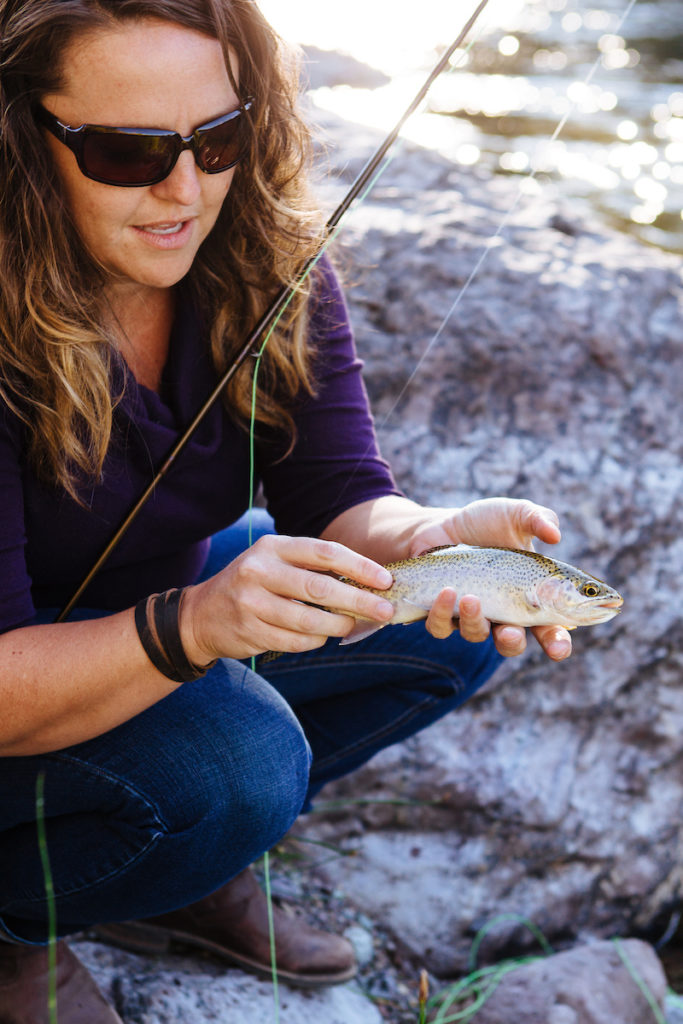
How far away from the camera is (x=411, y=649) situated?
7.77 feet

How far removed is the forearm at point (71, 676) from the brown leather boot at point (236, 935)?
0.74 m

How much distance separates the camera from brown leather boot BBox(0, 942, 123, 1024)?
1903 millimetres

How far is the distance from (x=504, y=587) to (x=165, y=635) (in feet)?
1.90

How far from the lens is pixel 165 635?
169 centimetres

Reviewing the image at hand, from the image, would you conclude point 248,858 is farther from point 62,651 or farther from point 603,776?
point 603,776

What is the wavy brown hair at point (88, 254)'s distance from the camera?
171cm

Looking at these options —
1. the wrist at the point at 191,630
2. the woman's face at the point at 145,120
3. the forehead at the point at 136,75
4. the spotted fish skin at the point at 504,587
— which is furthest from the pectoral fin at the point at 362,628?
the forehead at the point at 136,75

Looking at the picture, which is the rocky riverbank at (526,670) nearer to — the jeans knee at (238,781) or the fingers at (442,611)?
the jeans knee at (238,781)

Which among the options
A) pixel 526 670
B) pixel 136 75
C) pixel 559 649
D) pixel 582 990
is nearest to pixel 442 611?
pixel 559 649

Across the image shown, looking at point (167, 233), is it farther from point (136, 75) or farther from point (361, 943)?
point (361, 943)

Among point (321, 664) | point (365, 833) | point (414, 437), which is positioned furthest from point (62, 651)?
point (414, 437)

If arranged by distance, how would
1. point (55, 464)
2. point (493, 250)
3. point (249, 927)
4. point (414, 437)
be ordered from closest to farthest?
1. point (55, 464)
2. point (249, 927)
3. point (414, 437)
4. point (493, 250)

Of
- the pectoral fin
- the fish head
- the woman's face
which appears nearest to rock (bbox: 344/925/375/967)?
the pectoral fin

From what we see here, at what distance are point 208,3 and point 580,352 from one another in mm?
1936
